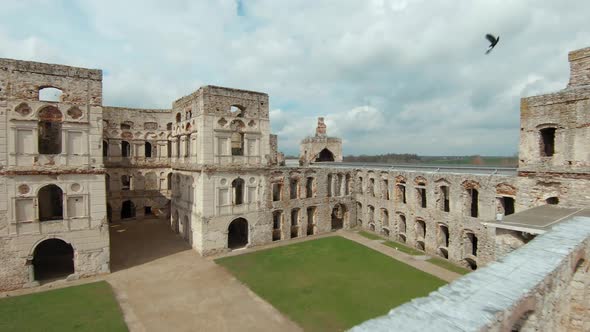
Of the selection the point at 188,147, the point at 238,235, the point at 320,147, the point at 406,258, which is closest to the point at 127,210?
the point at 188,147

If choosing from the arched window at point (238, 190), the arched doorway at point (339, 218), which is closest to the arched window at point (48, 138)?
the arched window at point (238, 190)

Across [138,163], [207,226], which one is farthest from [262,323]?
[138,163]

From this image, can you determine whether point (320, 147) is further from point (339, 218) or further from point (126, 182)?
point (126, 182)

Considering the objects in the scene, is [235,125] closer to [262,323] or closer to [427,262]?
[262,323]

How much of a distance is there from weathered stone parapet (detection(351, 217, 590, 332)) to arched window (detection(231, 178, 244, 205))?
19636 millimetres

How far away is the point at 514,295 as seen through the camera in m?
5.46

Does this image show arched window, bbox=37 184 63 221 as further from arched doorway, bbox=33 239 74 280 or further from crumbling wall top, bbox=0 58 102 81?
crumbling wall top, bbox=0 58 102 81

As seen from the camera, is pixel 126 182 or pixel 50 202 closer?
pixel 50 202

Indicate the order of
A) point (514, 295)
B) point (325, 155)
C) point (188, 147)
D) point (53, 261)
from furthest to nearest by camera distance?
point (325, 155) → point (188, 147) → point (53, 261) → point (514, 295)

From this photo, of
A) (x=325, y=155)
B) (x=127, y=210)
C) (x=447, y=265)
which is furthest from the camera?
(x=325, y=155)

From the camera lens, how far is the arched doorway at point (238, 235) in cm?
2617

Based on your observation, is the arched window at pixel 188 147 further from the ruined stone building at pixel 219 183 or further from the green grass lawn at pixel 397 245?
the green grass lawn at pixel 397 245

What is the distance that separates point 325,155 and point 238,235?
61.9 feet

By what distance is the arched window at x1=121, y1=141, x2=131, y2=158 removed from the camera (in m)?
33.9
